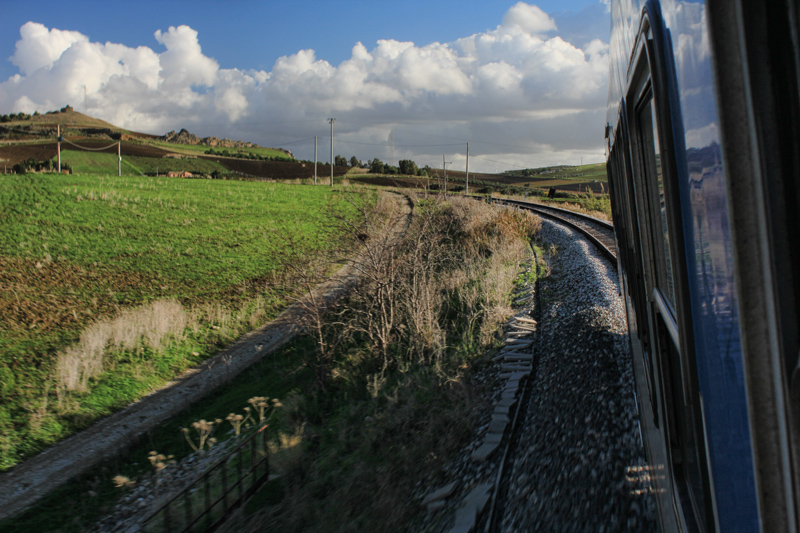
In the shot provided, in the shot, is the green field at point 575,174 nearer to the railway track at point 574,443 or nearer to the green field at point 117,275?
the green field at point 117,275

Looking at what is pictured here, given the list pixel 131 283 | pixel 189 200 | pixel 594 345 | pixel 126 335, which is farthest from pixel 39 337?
pixel 189 200

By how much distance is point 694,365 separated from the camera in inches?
43.2

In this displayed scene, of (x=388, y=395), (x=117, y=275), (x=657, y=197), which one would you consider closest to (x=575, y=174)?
(x=117, y=275)

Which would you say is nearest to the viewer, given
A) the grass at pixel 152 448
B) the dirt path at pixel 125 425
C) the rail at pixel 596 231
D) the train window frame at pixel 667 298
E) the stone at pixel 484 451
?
the train window frame at pixel 667 298

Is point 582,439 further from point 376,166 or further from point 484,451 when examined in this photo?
point 376,166

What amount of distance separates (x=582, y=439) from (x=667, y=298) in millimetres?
2559

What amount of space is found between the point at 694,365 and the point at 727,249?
0.44 metres

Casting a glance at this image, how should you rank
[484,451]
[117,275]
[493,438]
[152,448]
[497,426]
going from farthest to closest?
[117,275] < [152,448] < [497,426] < [493,438] < [484,451]

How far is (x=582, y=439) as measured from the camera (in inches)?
158

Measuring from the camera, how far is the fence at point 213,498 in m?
6.23

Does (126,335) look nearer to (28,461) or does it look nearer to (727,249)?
(28,461)

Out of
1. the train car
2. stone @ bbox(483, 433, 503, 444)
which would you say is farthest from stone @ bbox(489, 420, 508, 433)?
the train car

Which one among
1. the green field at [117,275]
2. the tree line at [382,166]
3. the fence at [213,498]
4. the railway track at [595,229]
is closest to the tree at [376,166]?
the tree line at [382,166]

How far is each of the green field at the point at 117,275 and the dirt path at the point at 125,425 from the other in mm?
361
